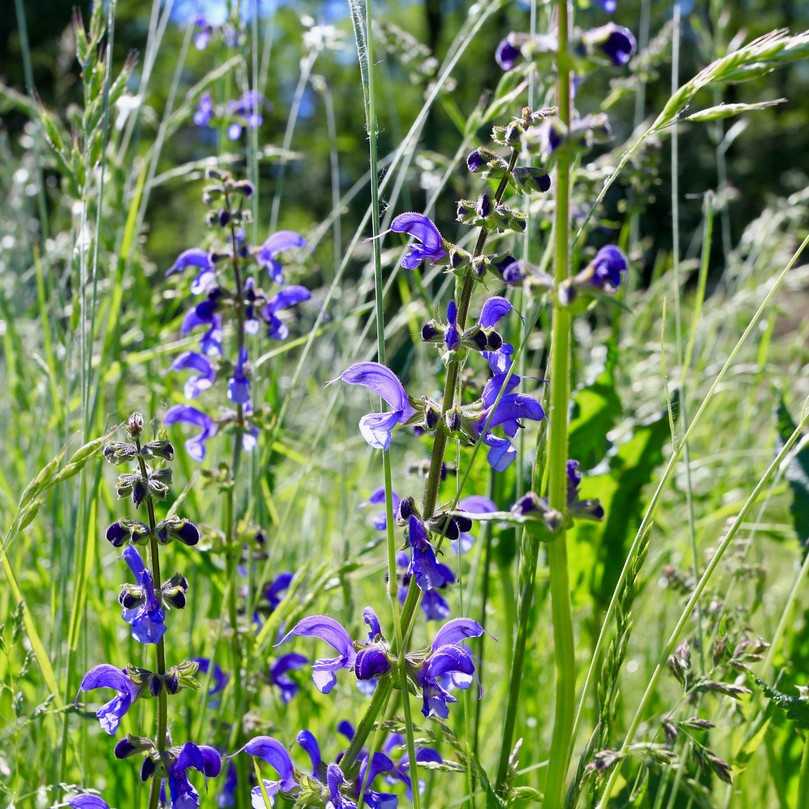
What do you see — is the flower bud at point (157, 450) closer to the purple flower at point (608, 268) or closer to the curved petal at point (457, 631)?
the curved petal at point (457, 631)

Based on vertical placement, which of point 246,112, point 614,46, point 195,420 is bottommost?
point 195,420

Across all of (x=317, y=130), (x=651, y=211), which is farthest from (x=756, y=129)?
(x=317, y=130)

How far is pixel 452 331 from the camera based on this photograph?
1164 millimetres

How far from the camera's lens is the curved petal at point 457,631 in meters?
1.18

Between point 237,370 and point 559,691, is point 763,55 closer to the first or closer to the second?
point 559,691

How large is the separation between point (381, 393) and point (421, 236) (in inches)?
7.7

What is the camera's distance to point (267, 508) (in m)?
2.15

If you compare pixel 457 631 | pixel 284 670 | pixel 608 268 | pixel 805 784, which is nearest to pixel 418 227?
pixel 608 268

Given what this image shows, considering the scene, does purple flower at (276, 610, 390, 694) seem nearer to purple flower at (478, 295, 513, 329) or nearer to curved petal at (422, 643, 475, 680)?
curved petal at (422, 643, 475, 680)

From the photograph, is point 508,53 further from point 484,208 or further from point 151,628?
point 151,628

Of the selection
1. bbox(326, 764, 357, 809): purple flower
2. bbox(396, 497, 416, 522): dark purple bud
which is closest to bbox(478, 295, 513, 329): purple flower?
bbox(396, 497, 416, 522): dark purple bud

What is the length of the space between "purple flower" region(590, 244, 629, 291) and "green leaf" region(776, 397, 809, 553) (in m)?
1.04

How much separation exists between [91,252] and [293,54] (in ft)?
80.7

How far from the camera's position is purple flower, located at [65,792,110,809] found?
3.91ft
